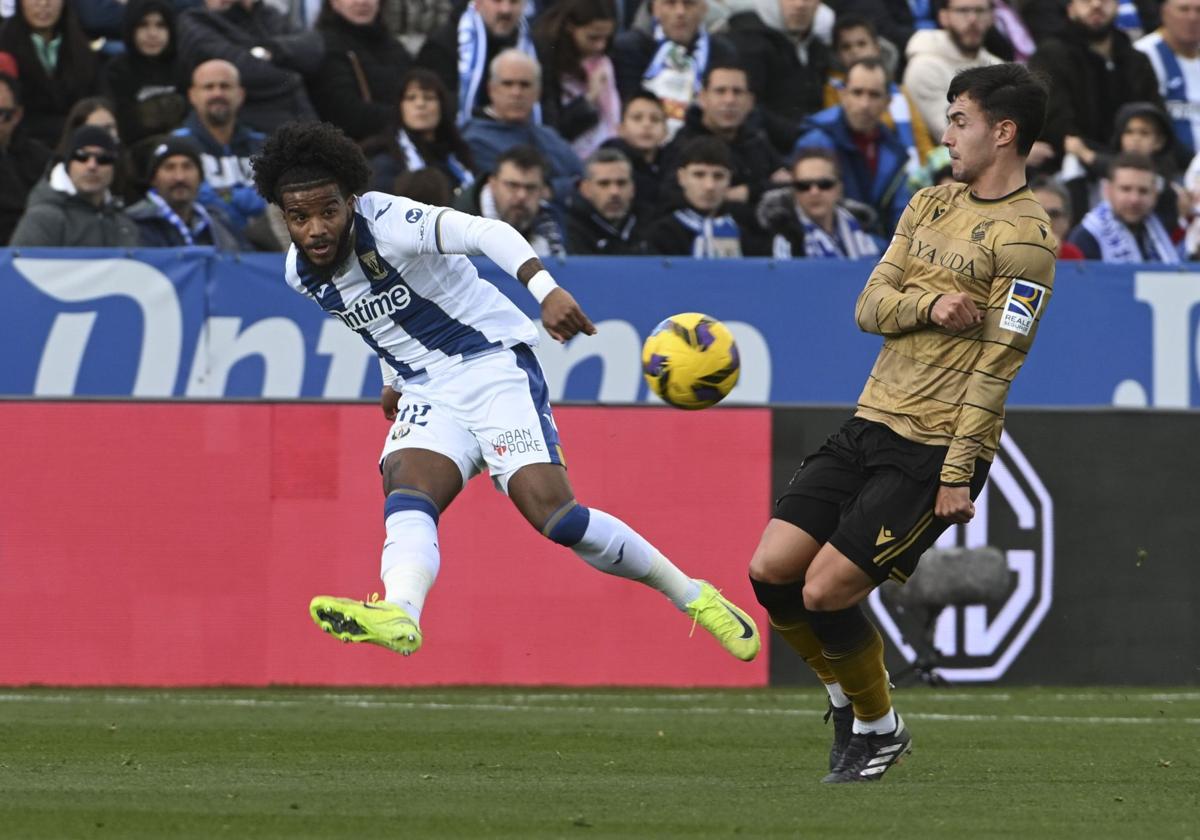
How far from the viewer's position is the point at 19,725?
31.9 feet

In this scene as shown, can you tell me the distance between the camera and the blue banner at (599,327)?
41.4 feet

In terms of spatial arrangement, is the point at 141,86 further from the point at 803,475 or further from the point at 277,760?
the point at 803,475

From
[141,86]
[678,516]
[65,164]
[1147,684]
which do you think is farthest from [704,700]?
[141,86]

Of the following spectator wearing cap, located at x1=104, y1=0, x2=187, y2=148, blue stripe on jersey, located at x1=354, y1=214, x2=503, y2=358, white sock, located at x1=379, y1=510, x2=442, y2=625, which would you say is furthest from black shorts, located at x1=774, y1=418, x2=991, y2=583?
spectator wearing cap, located at x1=104, y1=0, x2=187, y2=148

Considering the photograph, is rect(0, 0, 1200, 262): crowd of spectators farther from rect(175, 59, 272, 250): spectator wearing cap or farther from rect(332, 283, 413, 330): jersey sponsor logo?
rect(332, 283, 413, 330): jersey sponsor logo

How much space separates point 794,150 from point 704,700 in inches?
200

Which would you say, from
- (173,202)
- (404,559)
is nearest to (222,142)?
(173,202)

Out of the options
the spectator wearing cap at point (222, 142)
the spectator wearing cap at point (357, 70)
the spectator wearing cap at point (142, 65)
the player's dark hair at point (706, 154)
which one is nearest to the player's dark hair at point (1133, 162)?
the player's dark hair at point (706, 154)

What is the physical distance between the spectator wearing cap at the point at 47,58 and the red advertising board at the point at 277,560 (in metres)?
2.83

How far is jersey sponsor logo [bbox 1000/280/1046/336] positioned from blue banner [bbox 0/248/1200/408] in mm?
5874

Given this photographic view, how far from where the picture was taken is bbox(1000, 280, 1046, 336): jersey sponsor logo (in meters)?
7.05

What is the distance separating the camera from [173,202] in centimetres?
1328

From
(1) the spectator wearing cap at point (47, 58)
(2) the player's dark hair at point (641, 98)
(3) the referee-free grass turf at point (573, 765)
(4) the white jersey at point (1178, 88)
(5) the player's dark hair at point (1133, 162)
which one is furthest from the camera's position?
(4) the white jersey at point (1178, 88)

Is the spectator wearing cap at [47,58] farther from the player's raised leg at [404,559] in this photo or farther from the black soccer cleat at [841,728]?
the black soccer cleat at [841,728]
